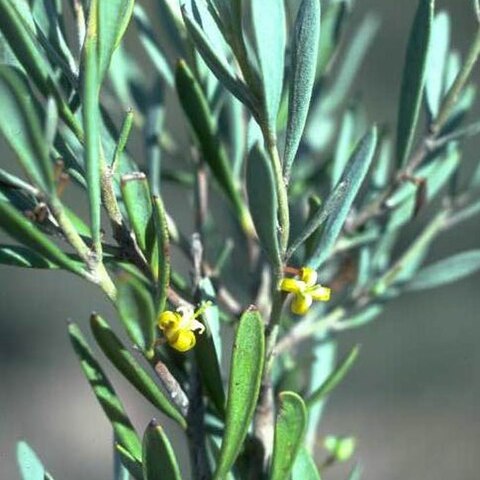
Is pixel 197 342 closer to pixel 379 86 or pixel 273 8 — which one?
pixel 273 8

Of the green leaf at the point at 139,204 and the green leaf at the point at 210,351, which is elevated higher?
the green leaf at the point at 139,204

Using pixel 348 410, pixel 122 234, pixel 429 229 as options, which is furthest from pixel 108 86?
pixel 348 410

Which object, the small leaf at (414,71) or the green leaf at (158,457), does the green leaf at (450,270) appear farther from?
the green leaf at (158,457)

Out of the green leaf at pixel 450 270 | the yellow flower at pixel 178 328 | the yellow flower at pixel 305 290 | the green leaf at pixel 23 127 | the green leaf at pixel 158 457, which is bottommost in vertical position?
the green leaf at pixel 450 270

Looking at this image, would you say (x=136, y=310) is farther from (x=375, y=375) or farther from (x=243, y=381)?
(x=375, y=375)

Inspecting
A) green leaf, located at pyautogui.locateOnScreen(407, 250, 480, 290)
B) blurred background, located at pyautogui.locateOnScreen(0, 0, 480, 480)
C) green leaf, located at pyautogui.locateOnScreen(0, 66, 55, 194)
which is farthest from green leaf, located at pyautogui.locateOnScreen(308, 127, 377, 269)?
blurred background, located at pyautogui.locateOnScreen(0, 0, 480, 480)

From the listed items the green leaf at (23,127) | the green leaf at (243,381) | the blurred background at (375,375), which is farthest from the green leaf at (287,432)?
the blurred background at (375,375)
